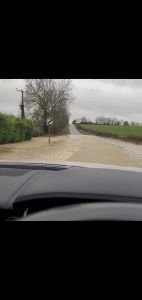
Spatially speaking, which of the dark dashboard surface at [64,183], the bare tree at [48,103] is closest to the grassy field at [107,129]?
the bare tree at [48,103]

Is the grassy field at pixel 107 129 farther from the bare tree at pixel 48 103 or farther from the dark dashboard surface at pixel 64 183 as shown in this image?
the dark dashboard surface at pixel 64 183

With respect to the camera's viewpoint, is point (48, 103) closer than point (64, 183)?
No

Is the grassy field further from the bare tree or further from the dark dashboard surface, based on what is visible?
the dark dashboard surface

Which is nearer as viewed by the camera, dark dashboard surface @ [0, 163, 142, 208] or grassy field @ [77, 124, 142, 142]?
dark dashboard surface @ [0, 163, 142, 208]

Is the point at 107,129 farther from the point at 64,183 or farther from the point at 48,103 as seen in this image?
the point at 64,183

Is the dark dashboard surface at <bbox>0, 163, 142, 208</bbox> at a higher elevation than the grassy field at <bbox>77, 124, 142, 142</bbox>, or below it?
below

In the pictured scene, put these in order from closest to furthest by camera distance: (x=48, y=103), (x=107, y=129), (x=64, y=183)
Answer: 1. (x=64, y=183)
2. (x=48, y=103)
3. (x=107, y=129)

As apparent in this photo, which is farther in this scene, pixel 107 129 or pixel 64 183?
pixel 107 129

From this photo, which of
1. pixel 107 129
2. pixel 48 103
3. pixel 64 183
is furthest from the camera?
pixel 107 129

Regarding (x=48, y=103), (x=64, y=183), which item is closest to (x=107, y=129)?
(x=48, y=103)

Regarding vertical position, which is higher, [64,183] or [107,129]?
[107,129]

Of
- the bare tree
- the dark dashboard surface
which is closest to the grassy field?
the bare tree
